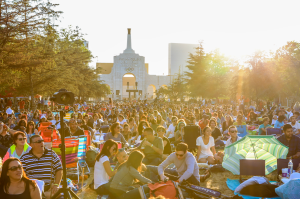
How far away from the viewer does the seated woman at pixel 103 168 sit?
17.6 ft

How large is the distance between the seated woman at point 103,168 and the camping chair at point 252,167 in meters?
2.80

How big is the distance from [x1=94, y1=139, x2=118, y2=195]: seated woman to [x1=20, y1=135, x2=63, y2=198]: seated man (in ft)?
2.43

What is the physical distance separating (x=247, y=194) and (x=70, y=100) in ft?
11.5

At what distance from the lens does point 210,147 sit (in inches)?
319

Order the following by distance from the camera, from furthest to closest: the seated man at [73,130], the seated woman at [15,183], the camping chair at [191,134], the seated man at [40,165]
Answer: 1. the camping chair at [191,134]
2. the seated man at [73,130]
3. the seated man at [40,165]
4. the seated woman at [15,183]

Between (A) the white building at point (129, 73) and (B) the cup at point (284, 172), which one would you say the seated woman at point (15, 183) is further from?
(A) the white building at point (129, 73)

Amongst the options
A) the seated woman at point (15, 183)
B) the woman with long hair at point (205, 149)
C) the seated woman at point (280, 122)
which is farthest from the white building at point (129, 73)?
the seated woman at point (15, 183)

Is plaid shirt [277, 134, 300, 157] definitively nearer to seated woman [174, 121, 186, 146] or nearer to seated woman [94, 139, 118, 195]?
seated woman [174, 121, 186, 146]

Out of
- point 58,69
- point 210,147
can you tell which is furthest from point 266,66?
point 210,147

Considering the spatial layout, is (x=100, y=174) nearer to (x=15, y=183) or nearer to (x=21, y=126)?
(x=15, y=183)

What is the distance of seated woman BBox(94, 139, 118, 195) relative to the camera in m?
5.37

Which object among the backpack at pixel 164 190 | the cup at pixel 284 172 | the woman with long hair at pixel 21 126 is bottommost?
the backpack at pixel 164 190

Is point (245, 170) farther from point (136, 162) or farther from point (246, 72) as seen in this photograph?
point (246, 72)

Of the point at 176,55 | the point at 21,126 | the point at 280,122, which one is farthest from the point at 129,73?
the point at 21,126
